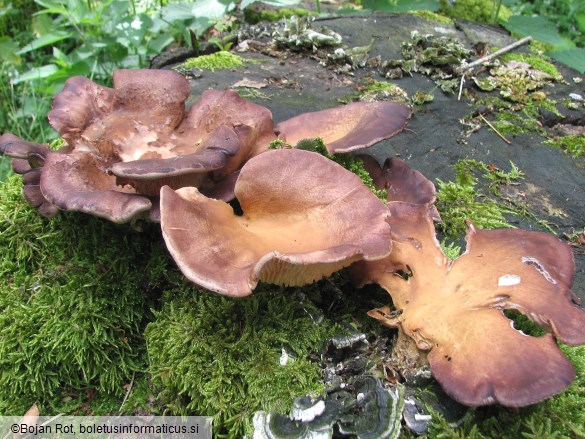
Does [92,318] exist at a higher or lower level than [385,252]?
lower

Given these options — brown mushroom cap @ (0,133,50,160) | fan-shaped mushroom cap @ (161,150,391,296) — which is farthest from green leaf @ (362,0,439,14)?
brown mushroom cap @ (0,133,50,160)

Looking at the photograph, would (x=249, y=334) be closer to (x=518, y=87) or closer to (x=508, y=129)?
(x=508, y=129)

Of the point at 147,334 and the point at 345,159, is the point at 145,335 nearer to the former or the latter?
the point at 147,334

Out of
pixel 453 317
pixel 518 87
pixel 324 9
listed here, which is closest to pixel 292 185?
pixel 453 317

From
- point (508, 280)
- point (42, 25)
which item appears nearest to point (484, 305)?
point (508, 280)

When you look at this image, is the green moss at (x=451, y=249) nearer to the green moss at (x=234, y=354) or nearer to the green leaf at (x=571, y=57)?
the green moss at (x=234, y=354)

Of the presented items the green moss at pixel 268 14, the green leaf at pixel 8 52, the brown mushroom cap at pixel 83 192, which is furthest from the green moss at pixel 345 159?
the green leaf at pixel 8 52
